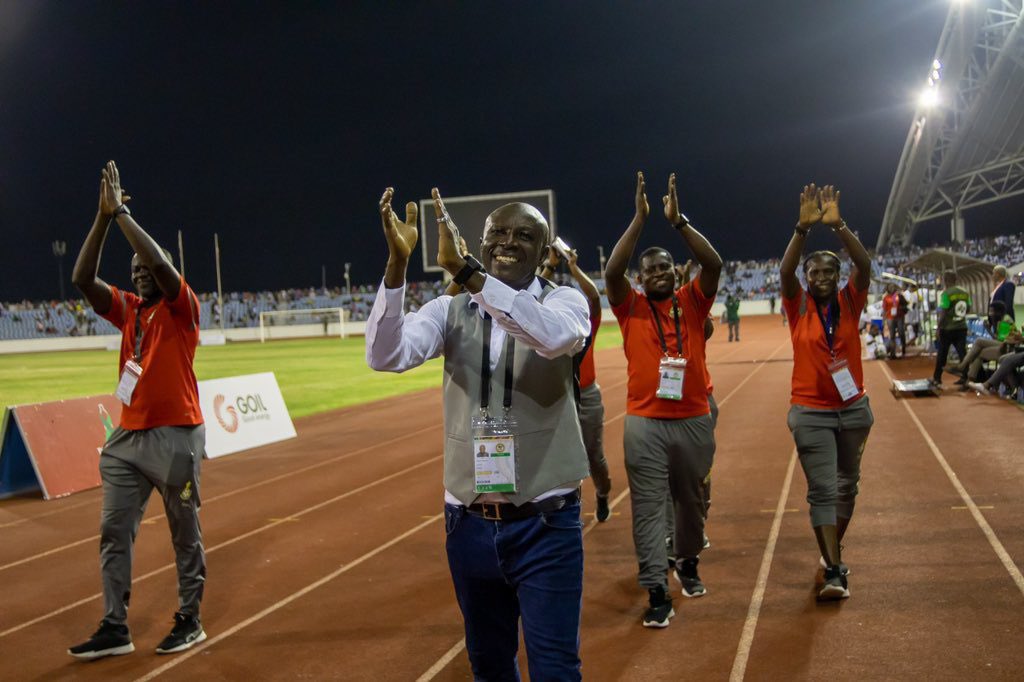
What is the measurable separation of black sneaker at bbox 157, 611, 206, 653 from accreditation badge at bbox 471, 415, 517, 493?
2.94m

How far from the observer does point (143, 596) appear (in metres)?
5.96

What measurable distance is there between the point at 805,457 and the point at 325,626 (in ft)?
9.79

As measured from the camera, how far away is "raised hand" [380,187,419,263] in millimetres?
2604

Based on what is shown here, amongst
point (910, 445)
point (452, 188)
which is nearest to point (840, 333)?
point (910, 445)

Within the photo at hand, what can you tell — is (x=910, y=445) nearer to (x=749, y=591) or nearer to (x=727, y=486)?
(x=727, y=486)

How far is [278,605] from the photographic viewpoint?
18.5ft

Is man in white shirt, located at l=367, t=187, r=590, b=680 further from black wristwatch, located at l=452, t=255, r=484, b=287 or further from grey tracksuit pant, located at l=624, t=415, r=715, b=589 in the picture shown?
grey tracksuit pant, located at l=624, t=415, r=715, b=589

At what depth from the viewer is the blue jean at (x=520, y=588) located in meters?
2.67

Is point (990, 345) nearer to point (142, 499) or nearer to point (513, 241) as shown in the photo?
point (142, 499)

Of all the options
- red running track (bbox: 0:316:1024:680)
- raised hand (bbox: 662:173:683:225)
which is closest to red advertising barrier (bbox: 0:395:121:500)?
red running track (bbox: 0:316:1024:680)

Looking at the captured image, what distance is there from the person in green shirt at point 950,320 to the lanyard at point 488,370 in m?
14.4

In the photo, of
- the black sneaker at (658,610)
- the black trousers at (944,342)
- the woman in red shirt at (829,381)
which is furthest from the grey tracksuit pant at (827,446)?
the black trousers at (944,342)

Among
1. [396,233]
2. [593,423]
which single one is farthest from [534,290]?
[593,423]

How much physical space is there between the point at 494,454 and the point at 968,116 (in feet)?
144
